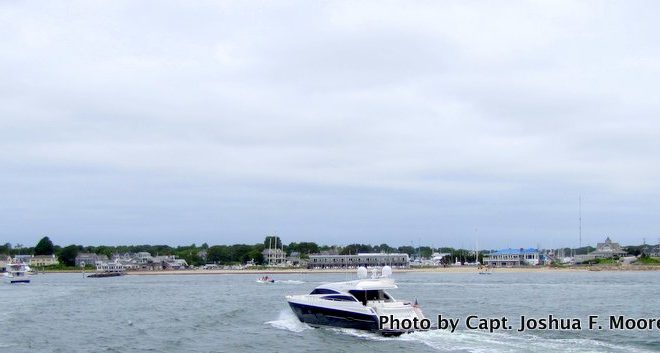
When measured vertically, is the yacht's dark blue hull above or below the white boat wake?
above

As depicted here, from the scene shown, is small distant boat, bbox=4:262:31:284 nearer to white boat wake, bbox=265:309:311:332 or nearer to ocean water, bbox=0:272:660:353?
ocean water, bbox=0:272:660:353

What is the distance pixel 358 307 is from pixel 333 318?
9.96 ft

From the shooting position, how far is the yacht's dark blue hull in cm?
5009

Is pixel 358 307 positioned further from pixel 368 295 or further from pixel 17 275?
pixel 17 275

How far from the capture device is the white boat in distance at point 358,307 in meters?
49.7

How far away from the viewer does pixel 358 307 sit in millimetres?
51031

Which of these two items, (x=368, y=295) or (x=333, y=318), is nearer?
(x=368, y=295)

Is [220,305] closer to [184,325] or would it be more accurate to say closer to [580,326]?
[184,325]

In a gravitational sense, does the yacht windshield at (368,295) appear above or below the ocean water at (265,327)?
above

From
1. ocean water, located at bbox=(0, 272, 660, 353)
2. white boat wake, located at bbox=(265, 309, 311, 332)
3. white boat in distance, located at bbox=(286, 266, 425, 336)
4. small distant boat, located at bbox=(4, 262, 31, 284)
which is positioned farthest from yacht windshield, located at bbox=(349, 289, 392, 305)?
small distant boat, located at bbox=(4, 262, 31, 284)

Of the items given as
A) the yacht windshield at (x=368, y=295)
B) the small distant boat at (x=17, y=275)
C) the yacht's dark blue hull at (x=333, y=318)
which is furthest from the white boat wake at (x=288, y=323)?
the small distant boat at (x=17, y=275)

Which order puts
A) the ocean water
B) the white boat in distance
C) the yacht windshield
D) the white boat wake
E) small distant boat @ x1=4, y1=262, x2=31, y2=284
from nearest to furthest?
the ocean water
the white boat in distance
the yacht windshield
the white boat wake
small distant boat @ x1=4, y1=262, x2=31, y2=284

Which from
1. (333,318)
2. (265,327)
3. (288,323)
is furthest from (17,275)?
(333,318)

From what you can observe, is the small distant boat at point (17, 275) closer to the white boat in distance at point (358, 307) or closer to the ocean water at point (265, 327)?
the ocean water at point (265, 327)
